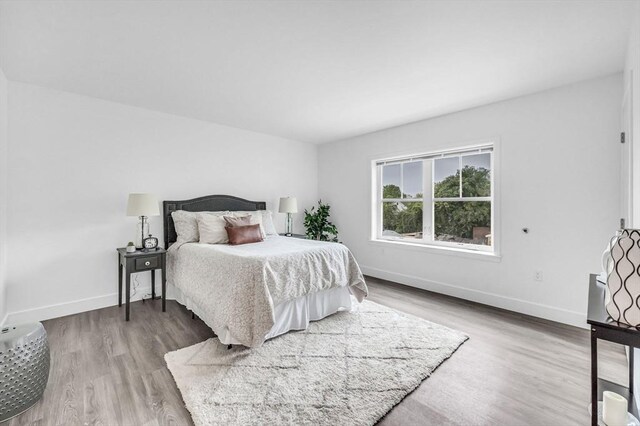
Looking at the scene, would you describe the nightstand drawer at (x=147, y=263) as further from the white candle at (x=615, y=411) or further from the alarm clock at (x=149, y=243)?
the white candle at (x=615, y=411)

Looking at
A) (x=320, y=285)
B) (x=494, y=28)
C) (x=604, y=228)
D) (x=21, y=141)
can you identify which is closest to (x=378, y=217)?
(x=320, y=285)

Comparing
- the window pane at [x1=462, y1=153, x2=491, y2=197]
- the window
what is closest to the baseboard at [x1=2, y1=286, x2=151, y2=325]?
the window

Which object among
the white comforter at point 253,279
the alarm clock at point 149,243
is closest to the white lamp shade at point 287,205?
the white comforter at point 253,279

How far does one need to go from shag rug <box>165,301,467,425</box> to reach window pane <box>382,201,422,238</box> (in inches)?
71.3

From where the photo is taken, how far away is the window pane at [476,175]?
3.62 meters

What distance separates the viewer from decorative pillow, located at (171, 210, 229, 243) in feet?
11.6

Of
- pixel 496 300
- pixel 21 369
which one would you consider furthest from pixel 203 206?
pixel 496 300

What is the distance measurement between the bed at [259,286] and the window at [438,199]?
1.70 m

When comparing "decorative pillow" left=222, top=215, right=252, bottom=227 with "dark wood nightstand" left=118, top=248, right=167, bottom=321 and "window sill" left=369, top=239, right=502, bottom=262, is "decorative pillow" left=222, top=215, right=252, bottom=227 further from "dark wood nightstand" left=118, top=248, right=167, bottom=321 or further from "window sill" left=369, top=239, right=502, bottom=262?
"window sill" left=369, top=239, right=502, bottom=262

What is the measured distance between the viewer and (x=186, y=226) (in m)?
3.58

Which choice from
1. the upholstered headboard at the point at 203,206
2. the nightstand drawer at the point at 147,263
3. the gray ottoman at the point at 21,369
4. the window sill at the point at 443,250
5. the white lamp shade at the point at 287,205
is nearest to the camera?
the gray ottoman at the point at 21,369

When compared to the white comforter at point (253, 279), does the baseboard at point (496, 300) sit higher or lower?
lower

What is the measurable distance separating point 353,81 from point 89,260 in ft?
11.7

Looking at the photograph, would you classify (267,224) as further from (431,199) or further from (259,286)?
(431,199)
